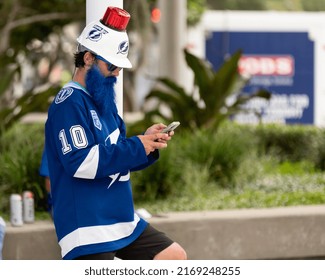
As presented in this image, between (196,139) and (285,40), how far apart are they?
57.2 feet

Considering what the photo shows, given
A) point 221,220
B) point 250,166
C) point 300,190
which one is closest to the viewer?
point 221,220

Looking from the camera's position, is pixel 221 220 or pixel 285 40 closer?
pixel 221 220

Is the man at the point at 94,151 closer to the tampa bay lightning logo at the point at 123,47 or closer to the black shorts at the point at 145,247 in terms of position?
the tampa bay lightning logo at the point at 123,47

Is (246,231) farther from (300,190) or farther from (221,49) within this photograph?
(221,49)

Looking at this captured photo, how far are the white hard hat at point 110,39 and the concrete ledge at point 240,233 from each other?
9.17 feet

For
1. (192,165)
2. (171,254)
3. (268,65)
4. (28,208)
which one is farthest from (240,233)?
(268,65)

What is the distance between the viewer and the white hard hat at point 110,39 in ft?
15.3

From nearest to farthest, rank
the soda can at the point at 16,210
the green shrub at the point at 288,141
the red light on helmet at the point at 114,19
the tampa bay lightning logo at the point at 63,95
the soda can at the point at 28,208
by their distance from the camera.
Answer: the tampa bay lightning logo at the point at 63,95 < the red light on helmet at the point at 114,19 < the soda can at the point at 16,210 < the soda can at the point at 28,208 < the green shrub at the point at 288,141

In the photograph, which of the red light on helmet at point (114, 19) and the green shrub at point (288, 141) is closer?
the red light on helmet at point (114, 19)

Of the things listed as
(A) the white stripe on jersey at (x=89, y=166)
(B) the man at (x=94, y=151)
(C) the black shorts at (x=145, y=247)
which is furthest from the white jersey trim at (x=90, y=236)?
(A) the white stripe on jersey at (x=89, y=166)

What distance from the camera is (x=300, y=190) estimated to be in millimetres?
9617

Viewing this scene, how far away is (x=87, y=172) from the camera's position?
4.50 m

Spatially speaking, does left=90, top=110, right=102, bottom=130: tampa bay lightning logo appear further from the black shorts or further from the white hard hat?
the black shorts
